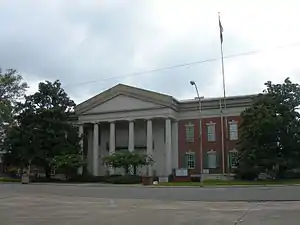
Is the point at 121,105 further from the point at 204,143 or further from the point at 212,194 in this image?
the point at 212,194

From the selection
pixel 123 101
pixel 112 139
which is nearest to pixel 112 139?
pixel 112 139

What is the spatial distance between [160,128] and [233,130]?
1176 centimetres

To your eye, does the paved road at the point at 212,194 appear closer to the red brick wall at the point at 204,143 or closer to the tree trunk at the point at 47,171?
the red brick wall at the point at 204,143

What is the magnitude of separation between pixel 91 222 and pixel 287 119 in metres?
43.5

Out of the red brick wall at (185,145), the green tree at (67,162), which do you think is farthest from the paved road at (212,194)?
the red brick wall at (185,145)

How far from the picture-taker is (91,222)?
13.6 m

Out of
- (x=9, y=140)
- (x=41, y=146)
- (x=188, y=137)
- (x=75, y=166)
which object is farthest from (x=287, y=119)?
(x=9, y=140)

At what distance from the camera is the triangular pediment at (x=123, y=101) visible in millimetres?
67125

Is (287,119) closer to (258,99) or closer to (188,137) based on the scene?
(258,99)

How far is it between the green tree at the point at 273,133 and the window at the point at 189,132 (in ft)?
41.8

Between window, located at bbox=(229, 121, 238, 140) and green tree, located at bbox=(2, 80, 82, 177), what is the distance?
896 inches

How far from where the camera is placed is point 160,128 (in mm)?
70625

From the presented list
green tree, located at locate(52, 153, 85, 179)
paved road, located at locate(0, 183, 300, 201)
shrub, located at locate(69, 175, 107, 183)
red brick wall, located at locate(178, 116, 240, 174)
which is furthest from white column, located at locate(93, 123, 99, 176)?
paved road, located at locate(0, 183, 300, 201)

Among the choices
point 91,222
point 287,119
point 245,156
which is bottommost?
point 91,222
